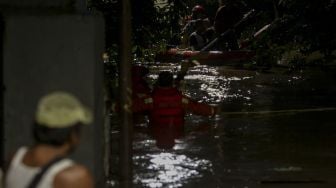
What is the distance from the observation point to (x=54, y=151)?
3598 millimetres

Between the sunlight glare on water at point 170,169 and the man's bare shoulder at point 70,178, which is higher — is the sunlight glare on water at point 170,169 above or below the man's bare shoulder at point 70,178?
below

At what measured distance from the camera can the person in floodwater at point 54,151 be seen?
138 inches

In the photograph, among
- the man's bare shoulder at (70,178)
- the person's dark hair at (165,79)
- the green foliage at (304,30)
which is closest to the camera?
the man's bare shoulder at (70,178)

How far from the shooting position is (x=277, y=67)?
17.8 m

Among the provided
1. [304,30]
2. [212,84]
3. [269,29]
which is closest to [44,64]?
[304,30]

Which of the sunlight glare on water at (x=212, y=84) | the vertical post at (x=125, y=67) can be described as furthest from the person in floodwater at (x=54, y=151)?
the sunlight glare on water at (x=212, y=84)

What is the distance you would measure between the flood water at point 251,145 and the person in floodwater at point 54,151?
10.9ft

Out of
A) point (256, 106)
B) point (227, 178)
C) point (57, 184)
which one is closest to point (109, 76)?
point (227, 178)

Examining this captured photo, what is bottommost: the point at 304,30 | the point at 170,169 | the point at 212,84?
the point at 170,169

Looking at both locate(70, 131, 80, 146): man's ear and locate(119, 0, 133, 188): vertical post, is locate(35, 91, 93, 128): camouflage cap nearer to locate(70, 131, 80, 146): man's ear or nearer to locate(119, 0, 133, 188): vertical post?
locate(70, 131, 80, 146): man's ear

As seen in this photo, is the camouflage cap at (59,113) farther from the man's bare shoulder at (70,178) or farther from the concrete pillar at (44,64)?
the concrete pillar at (44,64)

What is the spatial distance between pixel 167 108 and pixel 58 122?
5.97m

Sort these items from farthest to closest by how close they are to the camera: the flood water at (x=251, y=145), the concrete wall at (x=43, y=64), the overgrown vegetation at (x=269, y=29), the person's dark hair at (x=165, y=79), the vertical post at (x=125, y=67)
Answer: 1. the overgrown vegetation at (x=269, y=29)
2. the person's dark hair at (x=165, y=79)
3. the flood water at (x=251, y=145)
4. the vertical post at (x=125, y=67)
5. the concrete wall at (x=43, y=64)

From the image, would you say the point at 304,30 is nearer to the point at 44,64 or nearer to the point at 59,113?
the point at 44,64
